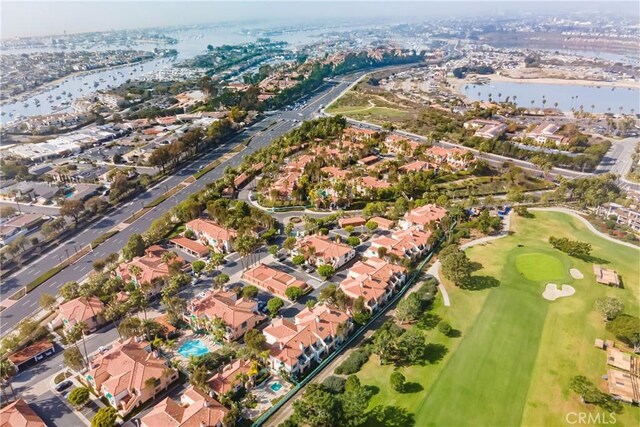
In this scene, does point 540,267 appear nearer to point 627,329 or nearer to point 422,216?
point 627,329

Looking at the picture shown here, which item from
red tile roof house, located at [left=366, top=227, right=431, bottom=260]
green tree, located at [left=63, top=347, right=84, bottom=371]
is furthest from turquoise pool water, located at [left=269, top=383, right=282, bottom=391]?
red tile roof house, located at [left=366, top=227, right=431, bottom=260]

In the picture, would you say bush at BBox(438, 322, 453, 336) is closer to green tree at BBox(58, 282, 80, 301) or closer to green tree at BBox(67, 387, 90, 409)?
green tree at BBox(67, 387, 90, 409)

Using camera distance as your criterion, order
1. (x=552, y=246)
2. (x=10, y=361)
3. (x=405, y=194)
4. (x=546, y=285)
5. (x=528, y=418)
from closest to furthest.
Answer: (x=528, y=418) → (x=10, y=361) → (x=546, y=285) → (x=552, y=246) → (x=405, y=194)

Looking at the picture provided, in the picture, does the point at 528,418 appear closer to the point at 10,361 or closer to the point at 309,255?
the point at 309,255

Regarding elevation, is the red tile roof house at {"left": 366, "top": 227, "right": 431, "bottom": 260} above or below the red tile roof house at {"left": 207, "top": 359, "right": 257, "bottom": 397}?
above

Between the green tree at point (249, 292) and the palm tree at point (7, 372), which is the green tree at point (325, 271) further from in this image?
the palm tree at point (7, 372)

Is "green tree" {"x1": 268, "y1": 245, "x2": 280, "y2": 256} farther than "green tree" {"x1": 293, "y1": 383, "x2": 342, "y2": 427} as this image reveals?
Yes

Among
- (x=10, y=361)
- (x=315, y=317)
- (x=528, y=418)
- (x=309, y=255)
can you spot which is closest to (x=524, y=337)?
(x=528, y=418)
